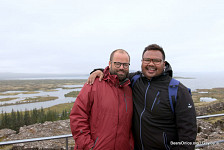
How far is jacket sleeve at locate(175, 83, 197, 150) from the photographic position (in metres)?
2.61

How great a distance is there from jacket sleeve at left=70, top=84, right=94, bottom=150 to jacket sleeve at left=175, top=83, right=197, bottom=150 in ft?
Answer: 5.39

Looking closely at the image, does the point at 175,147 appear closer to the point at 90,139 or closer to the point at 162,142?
the point at 162,142

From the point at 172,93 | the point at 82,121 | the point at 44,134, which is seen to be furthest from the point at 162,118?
the point at 44,134

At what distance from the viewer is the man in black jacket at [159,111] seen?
263 cm

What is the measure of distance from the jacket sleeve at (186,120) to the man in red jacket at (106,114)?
93 cm

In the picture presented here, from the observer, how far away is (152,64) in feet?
10.1

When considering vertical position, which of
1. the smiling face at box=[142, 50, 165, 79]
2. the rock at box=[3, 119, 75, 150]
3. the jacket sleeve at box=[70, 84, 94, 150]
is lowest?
the rock at box=[3, 119, 75, 150]

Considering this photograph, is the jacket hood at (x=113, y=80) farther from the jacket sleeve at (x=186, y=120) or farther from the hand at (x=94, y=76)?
the jacket sleeve at (x=186, y=120)

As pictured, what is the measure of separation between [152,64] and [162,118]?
107 centimetres

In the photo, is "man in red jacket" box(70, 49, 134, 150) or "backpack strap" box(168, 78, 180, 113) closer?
"backpack strap" box(168, 78, 180, 113)

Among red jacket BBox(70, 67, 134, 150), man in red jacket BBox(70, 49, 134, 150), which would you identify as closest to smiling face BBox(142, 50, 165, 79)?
man in red jacket BBox(70, 49, 134, 150)

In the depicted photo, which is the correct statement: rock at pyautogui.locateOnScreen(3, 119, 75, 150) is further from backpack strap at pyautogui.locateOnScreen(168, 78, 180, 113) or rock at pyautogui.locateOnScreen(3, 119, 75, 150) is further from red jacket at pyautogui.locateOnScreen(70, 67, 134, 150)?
backpack strap at pyautogui.locateOnScreen(168, 78, 180, 113)

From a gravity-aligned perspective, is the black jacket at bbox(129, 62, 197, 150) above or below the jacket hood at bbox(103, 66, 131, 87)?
below

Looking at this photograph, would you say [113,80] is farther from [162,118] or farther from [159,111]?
[162,118]
